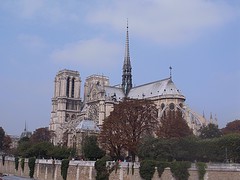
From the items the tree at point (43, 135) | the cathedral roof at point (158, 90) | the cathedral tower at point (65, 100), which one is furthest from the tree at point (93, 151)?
the tree at point (43, 135)

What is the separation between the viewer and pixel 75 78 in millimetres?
111125

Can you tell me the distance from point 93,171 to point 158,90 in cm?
4336

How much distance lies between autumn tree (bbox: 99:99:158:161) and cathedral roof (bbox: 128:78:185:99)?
24797mm

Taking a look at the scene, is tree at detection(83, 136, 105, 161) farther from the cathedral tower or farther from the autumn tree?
the cathedral tower

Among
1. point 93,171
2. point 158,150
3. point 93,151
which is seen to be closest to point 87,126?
point 93,151

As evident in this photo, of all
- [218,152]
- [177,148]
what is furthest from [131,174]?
[218,152]

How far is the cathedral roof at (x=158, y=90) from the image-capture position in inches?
3206

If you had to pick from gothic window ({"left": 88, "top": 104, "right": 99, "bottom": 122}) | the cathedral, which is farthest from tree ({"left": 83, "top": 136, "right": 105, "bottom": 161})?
gothic window ({"left": 88, "top": 104, "right": 99, "bottom": 122})

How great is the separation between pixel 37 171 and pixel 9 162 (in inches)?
618

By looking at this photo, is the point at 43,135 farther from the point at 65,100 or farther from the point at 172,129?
the point at 172,129

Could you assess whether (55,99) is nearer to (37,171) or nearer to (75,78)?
(75,78)

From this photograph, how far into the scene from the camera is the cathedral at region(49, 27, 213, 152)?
79.2 meters

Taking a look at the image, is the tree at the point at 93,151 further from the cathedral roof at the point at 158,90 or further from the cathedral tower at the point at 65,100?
the cathedral tower at the point at 65,100

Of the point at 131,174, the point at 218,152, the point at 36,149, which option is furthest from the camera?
the point at 36,149
